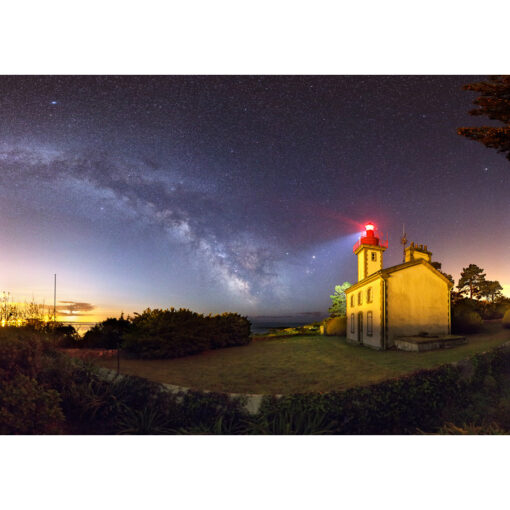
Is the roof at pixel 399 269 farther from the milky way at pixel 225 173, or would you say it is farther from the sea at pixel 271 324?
the sea at pixel 271 324

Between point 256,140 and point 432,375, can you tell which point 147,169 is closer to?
point 256,140

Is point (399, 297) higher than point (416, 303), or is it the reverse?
point (399, 297)

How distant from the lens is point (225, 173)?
21.2 feet

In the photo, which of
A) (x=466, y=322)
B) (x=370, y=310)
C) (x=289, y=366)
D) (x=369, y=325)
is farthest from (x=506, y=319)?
(x=289, y=366)

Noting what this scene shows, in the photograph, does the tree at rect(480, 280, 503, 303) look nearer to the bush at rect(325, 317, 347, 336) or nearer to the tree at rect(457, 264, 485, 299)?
the tree at rect(457, 264, 485, 299)

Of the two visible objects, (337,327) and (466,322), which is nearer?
(466,322)

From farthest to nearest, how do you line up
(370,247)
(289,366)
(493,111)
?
(370,247), (493,111), (289,366)

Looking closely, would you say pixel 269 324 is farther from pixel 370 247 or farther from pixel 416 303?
pixel 416 303

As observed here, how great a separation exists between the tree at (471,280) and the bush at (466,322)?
2.42 feet

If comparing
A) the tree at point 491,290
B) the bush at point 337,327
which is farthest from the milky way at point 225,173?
the bush at point 337,327

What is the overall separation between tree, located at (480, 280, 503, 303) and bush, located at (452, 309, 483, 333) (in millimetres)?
627

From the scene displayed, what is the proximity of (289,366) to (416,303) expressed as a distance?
433cm

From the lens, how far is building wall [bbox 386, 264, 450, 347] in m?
7.36

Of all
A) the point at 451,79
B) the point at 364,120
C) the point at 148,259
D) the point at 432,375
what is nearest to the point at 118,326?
the point at 148,259
